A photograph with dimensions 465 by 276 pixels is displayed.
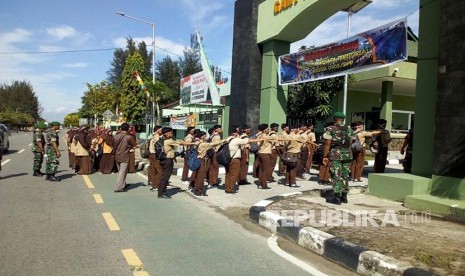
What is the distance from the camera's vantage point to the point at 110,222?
249 inches

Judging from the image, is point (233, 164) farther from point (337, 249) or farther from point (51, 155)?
point (51, 155)

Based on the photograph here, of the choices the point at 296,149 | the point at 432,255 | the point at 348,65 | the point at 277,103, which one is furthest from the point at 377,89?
the point at 432,255

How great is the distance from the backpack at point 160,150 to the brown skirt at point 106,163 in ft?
16.1

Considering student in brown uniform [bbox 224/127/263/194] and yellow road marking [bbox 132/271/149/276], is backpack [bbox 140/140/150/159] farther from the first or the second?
yellow road marking [bbox 132/271/149/276]

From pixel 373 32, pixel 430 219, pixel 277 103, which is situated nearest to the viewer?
pixel 430 219

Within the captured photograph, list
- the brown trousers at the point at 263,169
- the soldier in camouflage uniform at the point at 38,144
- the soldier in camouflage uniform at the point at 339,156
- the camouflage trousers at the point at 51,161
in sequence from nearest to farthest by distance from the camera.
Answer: the soldier in camouflage uniform at the point at 339,156 < the brown trousers at the point at 263,169 < the camouflage trousers at the point at 51,161 < the soldier in camouflage uniform at the point at 38,144

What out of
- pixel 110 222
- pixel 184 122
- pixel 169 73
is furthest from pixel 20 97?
pixel 110 222

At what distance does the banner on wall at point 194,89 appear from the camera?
2140 cm

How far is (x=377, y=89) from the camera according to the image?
2536 centimetres

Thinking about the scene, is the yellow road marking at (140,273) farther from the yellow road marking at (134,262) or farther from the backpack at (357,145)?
the backpack at (357,145)

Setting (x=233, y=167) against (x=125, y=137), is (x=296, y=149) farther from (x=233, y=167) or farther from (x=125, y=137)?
(x=125, y=137)

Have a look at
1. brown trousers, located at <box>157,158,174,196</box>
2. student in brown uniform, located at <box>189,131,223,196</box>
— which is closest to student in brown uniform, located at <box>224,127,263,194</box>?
student in brown uniform, located at <box>189,131,223,196</box>

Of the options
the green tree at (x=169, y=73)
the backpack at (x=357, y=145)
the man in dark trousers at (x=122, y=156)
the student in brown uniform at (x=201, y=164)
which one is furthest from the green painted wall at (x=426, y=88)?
the green tree at (x=169, y=73)

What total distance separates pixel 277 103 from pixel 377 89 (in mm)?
13397
